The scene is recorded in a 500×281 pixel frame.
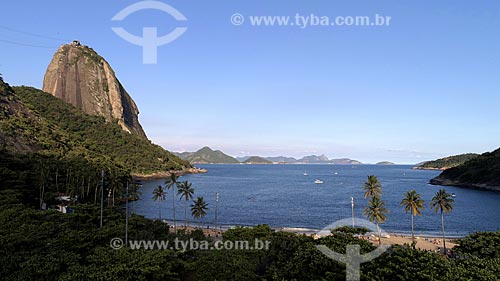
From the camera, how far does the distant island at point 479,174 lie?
436 feet

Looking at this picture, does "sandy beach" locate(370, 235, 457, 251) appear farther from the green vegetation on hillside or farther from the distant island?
the green vegetation on hillside

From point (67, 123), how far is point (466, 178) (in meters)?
200

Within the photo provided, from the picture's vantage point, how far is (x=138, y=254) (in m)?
24.1

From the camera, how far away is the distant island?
13280 centimetres

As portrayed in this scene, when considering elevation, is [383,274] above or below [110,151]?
below

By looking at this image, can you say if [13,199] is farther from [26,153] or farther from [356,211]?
[356,211]

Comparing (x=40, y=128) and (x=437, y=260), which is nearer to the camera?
(x=437, y=260)

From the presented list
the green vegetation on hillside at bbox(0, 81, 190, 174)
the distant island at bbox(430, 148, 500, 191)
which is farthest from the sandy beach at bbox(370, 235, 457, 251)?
the green vegetation on hillside at bbox(0, 81, 190, 174)

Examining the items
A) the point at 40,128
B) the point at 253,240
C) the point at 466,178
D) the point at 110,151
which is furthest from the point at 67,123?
the point at 466,178

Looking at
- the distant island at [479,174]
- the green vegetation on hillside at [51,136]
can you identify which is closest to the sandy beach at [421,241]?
the distant island at [479,174]

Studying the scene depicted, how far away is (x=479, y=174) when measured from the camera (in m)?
142

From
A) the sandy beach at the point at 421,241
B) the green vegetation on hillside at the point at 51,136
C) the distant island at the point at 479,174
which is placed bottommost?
the sandy beach at the point at 421,241

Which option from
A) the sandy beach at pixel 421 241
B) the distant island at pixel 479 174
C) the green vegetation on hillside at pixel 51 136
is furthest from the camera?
the distant island at pixel 479 174

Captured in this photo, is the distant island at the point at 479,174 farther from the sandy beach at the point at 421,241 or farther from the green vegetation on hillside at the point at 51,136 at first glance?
the green vegetation on hillside at the point at 51,136
